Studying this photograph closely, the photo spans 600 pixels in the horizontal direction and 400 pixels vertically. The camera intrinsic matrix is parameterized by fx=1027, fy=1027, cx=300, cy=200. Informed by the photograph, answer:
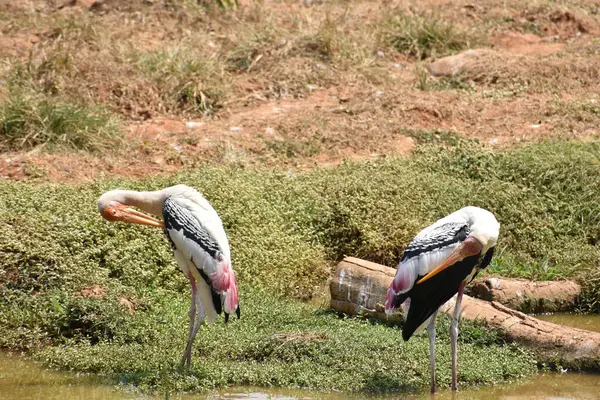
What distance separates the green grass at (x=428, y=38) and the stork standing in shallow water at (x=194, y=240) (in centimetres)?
807

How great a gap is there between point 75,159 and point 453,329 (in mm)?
5322

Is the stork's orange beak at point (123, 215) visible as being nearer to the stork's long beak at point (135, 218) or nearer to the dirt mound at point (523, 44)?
the stork's long beak at point (135, 218)

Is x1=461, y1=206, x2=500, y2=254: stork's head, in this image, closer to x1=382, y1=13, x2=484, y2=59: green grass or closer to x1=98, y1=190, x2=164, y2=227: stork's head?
x1=98, y1=190, x2=164, y2=227: stork's head

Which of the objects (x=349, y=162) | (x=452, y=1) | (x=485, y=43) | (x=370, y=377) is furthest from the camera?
(x=452, y=1)

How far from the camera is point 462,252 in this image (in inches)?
273

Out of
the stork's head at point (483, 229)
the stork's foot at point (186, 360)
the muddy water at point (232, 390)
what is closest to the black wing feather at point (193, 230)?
the stork's foot at point (186, 360)

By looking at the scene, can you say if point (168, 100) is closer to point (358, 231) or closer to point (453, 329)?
point (358, 231)

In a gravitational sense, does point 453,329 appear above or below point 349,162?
above

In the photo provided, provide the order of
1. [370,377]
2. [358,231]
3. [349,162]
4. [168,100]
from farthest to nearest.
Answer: [168,100], [349,162], [358,231], [370,377]

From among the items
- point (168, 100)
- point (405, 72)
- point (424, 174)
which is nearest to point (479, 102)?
point (405, 72)

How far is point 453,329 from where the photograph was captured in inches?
280

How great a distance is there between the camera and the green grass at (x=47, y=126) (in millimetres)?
11156

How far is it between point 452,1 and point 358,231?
28.3 feet

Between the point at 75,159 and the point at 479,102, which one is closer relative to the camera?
the point at 75,159
